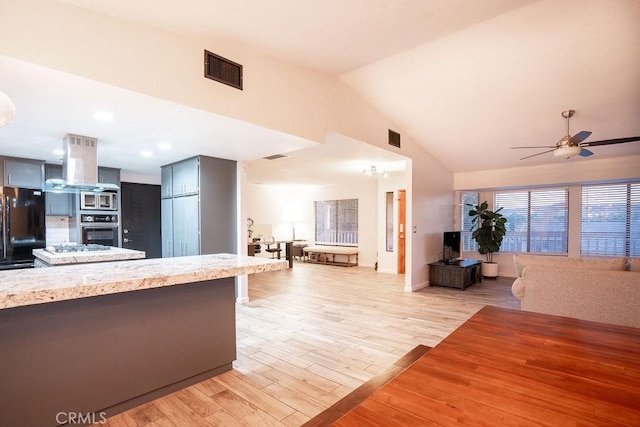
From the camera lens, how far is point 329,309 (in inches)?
181

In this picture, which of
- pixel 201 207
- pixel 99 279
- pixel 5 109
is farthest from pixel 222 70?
pixel 201 207

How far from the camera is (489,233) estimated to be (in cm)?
684

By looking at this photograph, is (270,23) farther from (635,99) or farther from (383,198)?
(383,198)

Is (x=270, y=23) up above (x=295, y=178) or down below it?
above

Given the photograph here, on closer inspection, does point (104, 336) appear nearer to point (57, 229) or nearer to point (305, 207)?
point (57, 229)

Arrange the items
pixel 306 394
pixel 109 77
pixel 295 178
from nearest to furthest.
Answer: pixel 109 77 → pixel 306 394 → pixel 295 178

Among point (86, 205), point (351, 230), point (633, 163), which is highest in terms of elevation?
point (633, 163)

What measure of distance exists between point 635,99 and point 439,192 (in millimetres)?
3355

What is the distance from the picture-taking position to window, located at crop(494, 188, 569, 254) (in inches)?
260

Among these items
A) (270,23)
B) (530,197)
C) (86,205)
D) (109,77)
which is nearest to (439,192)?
(530,197)

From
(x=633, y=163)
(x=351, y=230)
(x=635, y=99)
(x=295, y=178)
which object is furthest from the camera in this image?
(x=351, y=230)

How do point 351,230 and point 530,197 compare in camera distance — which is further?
point 351,230

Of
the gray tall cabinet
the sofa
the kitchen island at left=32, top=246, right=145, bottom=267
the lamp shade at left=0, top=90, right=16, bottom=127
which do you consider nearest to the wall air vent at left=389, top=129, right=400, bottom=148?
the gray tall cabinet

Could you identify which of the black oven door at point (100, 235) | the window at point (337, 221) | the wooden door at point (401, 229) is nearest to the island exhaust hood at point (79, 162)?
the black oven door at point (100, 235)
